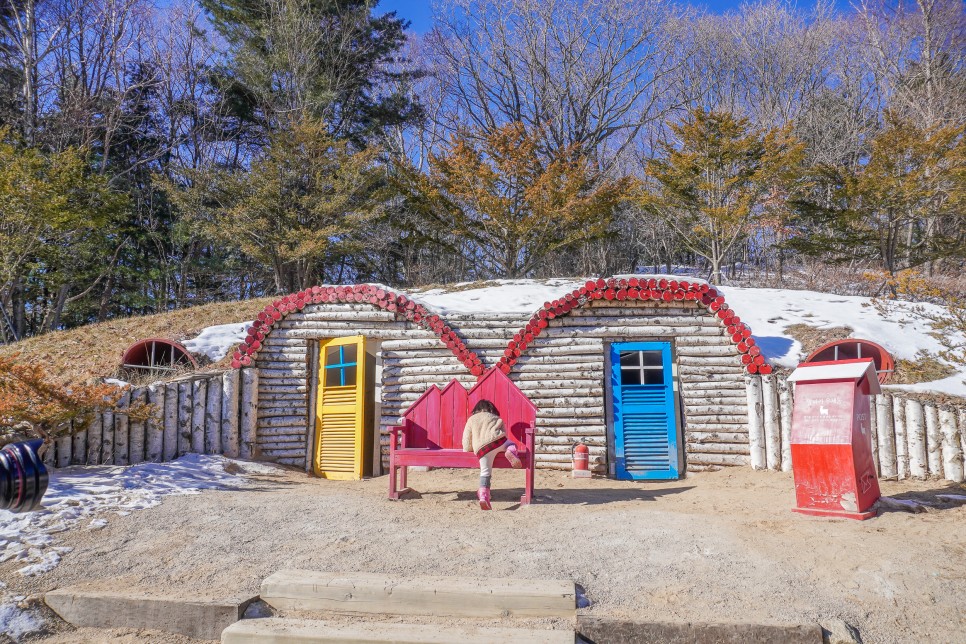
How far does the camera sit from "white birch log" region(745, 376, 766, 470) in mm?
8641

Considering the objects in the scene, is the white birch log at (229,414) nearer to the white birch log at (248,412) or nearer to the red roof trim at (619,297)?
the white birch log at (248,412)

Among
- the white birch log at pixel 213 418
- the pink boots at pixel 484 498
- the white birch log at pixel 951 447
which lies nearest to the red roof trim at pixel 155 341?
the white birch log at pixel 213 418

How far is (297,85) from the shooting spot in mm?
23984

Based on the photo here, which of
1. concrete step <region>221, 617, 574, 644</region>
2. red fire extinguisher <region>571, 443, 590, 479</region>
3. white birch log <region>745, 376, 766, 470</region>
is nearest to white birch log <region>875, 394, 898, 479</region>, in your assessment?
white birch log <region>745, 376, 766, 470</region>

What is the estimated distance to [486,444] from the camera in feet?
21.5

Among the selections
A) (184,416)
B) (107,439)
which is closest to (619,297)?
(184,416)

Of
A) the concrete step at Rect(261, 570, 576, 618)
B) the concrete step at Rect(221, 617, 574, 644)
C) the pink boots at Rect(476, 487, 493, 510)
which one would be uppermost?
the pink boots at Rect(476, 487, 493, 510)

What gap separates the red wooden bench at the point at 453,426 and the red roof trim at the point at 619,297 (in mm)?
1756

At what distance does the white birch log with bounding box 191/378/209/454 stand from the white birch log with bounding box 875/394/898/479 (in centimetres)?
911

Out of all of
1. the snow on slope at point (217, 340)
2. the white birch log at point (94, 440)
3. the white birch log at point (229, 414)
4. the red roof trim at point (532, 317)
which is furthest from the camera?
the snow on slope at point (217, 340)

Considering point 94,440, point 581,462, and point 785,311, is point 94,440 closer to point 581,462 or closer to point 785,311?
point 581,462

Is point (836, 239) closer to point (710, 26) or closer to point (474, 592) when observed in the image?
point (710, 26)

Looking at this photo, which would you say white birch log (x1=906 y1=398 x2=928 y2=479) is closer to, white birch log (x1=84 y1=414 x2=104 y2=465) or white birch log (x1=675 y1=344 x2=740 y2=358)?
white birch log (x1=675 y1=344 x2=740 y2=358)

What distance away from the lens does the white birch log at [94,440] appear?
8047 millimetres
